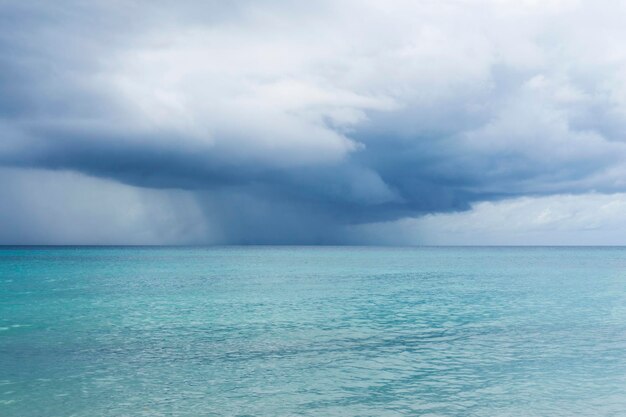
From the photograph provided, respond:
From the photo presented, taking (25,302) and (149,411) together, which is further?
(25,302)

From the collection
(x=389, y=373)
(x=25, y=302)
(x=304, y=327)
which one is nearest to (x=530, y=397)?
(x=389, y=373)

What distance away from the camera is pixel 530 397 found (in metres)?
18.0

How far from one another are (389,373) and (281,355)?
5.61 m

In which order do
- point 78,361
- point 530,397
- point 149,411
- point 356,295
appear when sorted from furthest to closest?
point 356,295, point 78,361, point 530,397, point 149,411

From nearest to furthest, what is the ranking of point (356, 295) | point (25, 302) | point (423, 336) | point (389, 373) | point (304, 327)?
1. point (389, 373)
2. point (423, 336)
3. point (304, 327)
4. point (25, 302)
5. point (356, 295)

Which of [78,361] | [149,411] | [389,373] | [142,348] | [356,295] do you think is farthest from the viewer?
[356,295]

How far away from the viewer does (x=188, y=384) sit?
1930cm

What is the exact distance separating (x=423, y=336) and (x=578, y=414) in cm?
1268

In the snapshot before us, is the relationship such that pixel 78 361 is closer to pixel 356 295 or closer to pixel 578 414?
pixel 578 414

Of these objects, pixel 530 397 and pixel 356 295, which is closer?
pixel 530 397

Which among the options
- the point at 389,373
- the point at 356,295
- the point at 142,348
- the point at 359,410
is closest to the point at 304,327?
the point at 142,348

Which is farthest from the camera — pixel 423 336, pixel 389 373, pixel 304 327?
pixel 304 327

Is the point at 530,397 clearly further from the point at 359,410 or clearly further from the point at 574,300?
the point at 574,300

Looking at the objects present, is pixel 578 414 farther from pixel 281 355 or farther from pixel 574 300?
pixel 574 300
